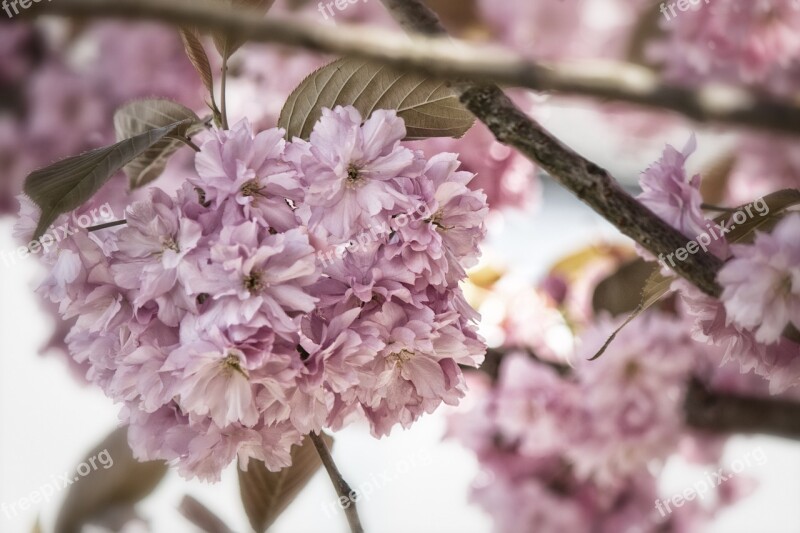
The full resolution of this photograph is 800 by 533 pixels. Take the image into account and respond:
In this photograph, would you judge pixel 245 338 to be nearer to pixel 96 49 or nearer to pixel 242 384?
pixel 242 384

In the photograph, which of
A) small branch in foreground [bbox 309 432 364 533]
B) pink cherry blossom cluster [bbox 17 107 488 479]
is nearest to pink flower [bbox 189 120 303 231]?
pink cherry blossom cluster [bbox 17 107 488 479]

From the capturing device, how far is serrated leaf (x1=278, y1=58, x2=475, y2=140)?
36 centimetres

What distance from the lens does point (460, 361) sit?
357mm

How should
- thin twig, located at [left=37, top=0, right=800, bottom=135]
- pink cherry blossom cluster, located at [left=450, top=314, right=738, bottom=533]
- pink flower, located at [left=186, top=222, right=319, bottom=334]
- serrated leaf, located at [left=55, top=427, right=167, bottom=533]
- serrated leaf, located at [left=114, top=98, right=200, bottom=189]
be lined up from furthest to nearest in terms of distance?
1. pink cherry blossom cluster, located at [left=450, top=314, right=738, bottom=533]
2. serrated leaf, located at [left=55, top=427, right=167, bottom=533]
3. serrated leaf, located at [left=114, top=98, right=200, bottom=189]
4. pink flower, located at [left=186, top=222, right=319, bottom=334]
5. thin twig, located at [left=37, top=0, right=800, bottom=135]

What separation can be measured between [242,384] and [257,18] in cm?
19

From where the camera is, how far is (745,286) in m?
0.34

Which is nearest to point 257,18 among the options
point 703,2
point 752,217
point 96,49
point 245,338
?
point 245,338

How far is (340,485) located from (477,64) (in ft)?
0.79

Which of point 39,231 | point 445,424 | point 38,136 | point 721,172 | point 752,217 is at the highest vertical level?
point 39,231

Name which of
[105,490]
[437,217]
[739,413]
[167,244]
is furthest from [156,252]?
[739,413]

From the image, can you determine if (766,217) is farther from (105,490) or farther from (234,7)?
(105,490)

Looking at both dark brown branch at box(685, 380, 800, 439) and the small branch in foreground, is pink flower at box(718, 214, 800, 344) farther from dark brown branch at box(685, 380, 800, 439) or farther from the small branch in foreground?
dark brown branch at box(685, 380, 800, 439)

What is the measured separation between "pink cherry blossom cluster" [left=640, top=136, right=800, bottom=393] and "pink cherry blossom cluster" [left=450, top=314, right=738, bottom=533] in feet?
1.56

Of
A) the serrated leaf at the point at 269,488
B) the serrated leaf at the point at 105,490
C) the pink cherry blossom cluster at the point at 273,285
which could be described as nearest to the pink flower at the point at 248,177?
the pink cherry blossom cluster at the point at 273,285
